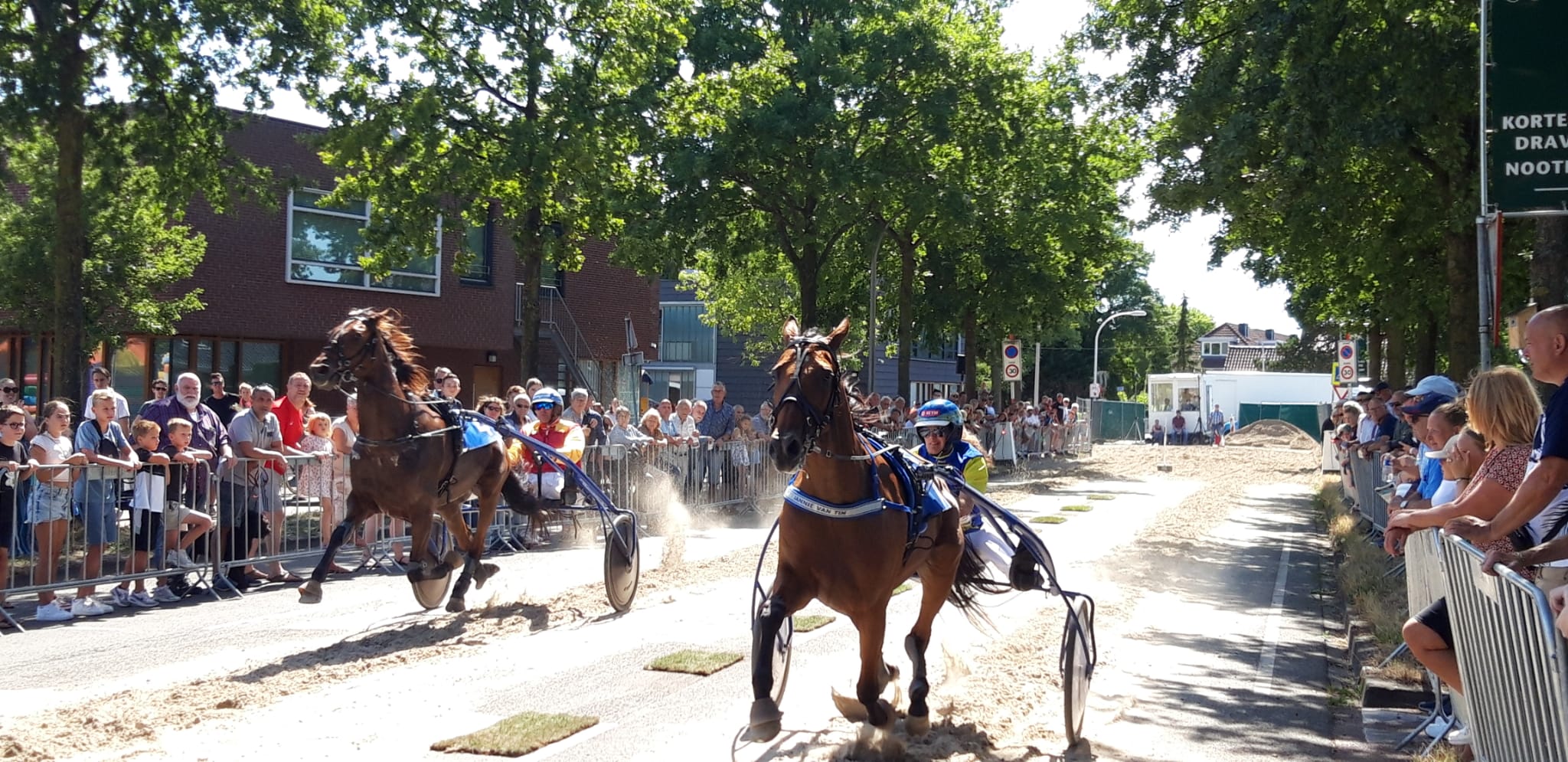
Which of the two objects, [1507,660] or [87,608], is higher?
[1507,660]

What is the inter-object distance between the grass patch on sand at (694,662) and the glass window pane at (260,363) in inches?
841

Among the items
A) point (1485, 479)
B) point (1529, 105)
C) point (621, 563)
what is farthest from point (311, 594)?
point (1529, 105)

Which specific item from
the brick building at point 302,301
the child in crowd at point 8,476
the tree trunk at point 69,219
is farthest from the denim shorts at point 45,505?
the brick building at point 302,301

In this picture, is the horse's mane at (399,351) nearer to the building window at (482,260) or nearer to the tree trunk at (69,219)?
the tree trunk at (69,219)

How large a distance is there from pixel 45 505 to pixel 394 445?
312 centimetres

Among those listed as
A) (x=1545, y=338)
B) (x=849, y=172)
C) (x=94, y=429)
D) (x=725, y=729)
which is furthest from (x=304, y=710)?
(x=849, y=172)

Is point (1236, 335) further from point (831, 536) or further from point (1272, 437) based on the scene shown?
point (831, 536)

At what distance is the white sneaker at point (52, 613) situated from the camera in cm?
978

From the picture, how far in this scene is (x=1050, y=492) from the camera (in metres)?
24.7

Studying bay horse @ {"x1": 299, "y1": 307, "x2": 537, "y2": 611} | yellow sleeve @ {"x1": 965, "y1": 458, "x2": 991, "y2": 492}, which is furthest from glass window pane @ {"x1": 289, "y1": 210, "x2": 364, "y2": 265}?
yellow sleeve @ {"x1": 965, "y1": 458, "x2": 991, "y2": 492}

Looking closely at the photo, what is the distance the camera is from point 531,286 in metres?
21.5

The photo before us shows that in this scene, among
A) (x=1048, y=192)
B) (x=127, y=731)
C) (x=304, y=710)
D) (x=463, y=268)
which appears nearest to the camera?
(x=127, y=731)

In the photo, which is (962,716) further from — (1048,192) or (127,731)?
(1048,192)

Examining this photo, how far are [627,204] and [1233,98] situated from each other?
39.2 ft
